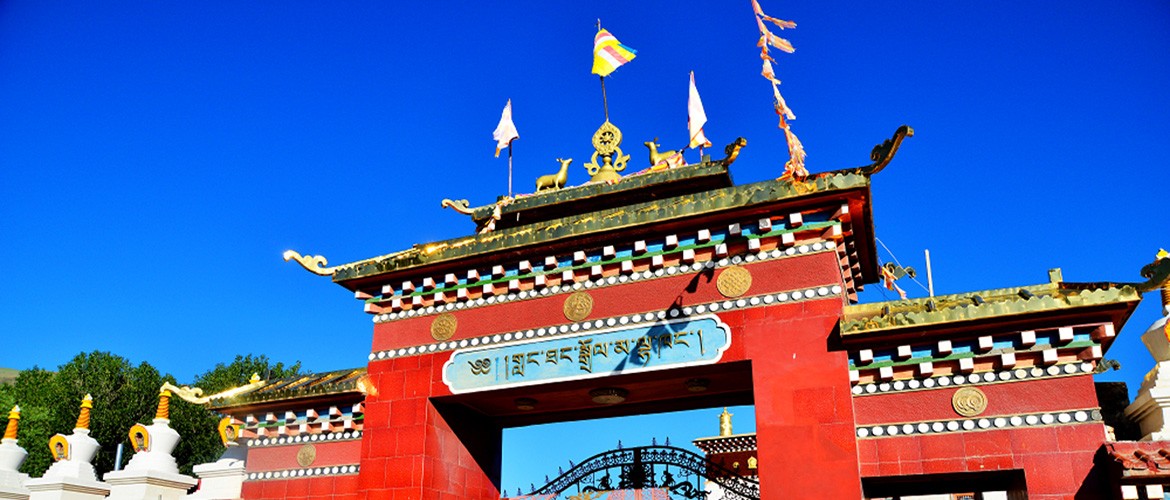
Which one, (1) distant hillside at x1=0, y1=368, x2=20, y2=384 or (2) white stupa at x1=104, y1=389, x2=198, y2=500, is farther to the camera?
(1) distant hillside at x1=0, y1=368, x2=20, y2=384

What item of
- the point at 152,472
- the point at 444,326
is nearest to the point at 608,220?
the point at 444,326

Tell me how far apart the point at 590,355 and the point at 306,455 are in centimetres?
557

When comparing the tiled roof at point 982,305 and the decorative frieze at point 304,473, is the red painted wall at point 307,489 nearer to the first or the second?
the decorative frieze at point 304,473

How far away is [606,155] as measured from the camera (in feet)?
59.9

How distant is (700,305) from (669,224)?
4.26ft

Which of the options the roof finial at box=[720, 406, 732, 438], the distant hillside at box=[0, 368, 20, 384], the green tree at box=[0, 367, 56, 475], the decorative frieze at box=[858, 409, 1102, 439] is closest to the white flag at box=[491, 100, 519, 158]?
the decorative frieze at box=[858, 409, 1102, 439]

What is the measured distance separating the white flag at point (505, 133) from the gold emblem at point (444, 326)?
4596 millimetres

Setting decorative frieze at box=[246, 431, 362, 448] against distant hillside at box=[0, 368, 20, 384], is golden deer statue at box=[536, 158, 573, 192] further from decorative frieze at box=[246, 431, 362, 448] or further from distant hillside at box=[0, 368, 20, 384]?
distant hillside at box=[0, 368, 20, 384]

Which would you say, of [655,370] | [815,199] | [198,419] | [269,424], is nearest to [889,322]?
[815,199]

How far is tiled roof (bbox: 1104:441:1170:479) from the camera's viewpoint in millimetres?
10531

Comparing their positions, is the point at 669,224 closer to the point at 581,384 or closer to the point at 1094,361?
the point at 581,384

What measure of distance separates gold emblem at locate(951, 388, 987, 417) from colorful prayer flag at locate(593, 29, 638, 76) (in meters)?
9.44

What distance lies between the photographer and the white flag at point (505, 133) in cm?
1870

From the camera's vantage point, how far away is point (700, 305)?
1356 cm
